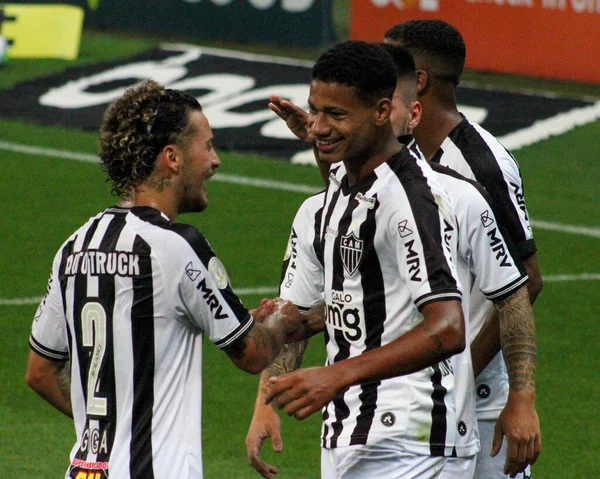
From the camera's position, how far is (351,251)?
399 cm

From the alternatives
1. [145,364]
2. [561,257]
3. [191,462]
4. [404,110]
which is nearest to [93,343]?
[145,364]

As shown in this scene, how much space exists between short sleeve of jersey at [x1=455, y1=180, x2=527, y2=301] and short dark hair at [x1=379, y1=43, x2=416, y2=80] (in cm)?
48

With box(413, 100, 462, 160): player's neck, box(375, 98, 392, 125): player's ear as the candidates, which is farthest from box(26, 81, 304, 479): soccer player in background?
box(413, 100, 462, 160): player's neck

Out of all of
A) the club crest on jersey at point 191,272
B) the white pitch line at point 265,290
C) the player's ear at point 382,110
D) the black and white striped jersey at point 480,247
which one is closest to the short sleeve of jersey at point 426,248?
the player's ear at point 382,110

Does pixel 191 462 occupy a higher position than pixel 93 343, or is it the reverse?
pixel 93 343

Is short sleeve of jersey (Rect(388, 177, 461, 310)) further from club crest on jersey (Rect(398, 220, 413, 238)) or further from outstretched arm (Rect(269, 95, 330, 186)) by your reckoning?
outstretched arm (Rect(269, 95, 330, 186))

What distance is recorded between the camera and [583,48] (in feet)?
55.8

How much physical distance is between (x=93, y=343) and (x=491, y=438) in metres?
1.65

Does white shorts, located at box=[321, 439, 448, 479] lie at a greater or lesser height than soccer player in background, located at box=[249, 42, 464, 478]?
lesser

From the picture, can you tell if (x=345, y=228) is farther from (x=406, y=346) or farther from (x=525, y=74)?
(x=525, y=74)

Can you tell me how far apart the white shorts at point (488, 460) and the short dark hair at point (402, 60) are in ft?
4.21

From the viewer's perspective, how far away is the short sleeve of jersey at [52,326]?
157 inches

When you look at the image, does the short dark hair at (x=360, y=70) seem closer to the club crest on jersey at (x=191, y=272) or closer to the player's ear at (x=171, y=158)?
the player's ear at (x=171, y=158)

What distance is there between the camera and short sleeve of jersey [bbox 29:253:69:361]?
3988 millimetres
